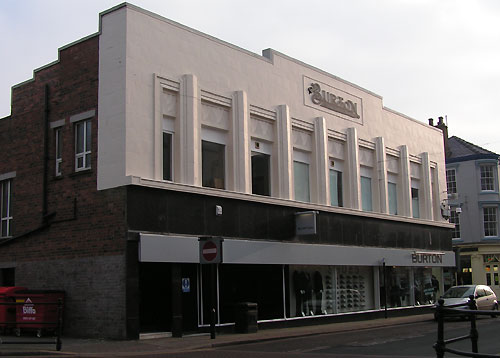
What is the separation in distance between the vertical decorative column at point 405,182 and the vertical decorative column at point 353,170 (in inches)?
178

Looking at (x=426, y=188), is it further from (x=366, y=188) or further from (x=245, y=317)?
(x=245, y=317)

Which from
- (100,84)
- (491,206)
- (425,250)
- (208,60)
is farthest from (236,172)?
(491,206)

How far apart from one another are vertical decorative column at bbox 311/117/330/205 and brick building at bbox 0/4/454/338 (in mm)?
57

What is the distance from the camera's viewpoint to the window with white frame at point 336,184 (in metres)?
26.9

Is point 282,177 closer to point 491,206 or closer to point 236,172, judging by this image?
point 236,172

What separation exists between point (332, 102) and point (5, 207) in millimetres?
13768

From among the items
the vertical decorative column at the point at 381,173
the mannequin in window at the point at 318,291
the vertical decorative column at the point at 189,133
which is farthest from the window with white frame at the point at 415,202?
the vertical decorative column at the point at 189,133

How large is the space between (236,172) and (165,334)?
6.14 meters

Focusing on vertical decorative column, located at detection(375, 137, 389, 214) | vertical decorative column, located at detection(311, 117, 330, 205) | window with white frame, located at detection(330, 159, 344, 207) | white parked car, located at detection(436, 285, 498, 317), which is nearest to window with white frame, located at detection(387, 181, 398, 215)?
vertical decorative column, located at detection(375, 137, 389, 214)

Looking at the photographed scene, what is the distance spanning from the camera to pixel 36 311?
1805cm

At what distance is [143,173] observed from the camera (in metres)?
18.7

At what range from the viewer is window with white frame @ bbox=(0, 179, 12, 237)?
74.6 feet

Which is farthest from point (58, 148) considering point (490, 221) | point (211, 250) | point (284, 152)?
point (490, 221)

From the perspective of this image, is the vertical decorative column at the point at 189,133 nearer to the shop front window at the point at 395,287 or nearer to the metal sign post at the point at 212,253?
the metal sign post at the point at 212,253
